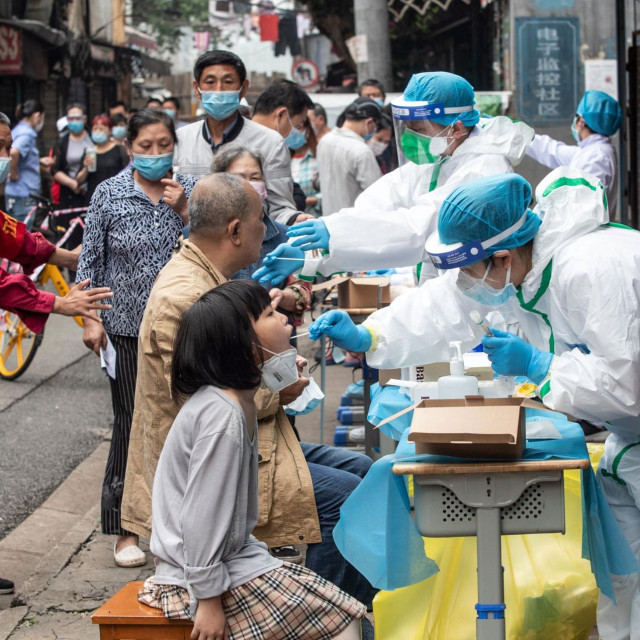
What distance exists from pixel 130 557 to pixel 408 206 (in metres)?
2.14

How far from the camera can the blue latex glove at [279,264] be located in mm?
4500

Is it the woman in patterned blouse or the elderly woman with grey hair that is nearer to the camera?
the elderly woman with grey hair

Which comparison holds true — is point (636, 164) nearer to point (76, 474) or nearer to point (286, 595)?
point (76, 474)

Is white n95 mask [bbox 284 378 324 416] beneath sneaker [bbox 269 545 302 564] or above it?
above

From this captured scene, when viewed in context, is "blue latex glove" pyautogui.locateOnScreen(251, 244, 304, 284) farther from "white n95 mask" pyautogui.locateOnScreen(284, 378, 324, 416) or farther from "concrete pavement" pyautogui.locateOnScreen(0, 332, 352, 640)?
"concrete pavement" pyautogui.locateOnScreen(0, 332, 352, 640)

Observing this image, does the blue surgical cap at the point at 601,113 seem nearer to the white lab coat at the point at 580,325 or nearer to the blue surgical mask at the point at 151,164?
the blue surgical mask at the point at 151,164

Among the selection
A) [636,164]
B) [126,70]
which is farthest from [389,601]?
[126,70]

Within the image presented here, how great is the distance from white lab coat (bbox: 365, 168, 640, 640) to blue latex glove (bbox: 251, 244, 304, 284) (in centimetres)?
51

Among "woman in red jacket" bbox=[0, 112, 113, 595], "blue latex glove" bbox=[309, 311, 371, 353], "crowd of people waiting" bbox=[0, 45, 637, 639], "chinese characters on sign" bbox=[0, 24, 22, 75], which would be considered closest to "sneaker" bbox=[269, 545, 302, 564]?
"crowd of people waiting" bbox=[0, 45, 637, 639]

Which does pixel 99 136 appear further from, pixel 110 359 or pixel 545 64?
pixel 110 359

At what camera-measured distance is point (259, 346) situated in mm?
3246

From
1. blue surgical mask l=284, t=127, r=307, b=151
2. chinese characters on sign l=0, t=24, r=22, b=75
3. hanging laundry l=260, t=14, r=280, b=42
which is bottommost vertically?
blue surgical mask l=284, t=127, r=307, b=151

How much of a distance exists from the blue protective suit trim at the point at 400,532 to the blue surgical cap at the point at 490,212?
63 centimetres

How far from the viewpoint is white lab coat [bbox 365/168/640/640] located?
3334 mm
